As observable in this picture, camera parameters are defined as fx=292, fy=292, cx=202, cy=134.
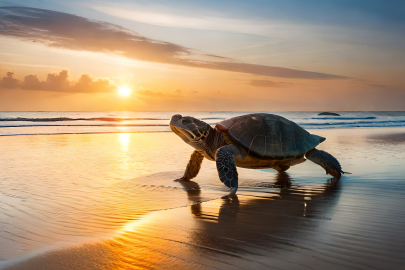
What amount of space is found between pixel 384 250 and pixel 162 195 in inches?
119

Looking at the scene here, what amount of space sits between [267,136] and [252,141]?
33 cm

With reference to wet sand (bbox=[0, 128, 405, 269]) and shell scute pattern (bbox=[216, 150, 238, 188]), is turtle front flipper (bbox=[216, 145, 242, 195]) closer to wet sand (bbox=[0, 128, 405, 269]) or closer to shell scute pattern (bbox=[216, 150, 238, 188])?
shell scute pattern (bbox=[216, 150, 238, 188])

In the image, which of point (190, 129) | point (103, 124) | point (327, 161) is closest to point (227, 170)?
point (190, 129)

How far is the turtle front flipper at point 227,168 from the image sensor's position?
15.0 feet

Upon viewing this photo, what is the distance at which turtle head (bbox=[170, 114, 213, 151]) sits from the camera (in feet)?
17.5

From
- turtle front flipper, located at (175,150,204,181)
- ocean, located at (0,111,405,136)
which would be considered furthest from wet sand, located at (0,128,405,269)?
ocean, located at (0,111,405,136)

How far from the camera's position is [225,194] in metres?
4.53

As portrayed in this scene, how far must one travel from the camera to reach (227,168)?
4699 mm

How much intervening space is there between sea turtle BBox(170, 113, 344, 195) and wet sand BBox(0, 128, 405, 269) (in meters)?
0.38

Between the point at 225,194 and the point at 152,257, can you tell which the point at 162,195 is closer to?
the point at 225,194

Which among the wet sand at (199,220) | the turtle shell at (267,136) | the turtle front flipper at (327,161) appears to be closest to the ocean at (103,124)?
the wet sand at (199,220)

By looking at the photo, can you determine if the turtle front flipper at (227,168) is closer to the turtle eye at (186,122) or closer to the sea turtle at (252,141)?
the sea turtle at (252,141)

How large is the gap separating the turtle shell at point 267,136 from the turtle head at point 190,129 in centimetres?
44

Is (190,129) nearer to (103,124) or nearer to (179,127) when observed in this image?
(179,127)
